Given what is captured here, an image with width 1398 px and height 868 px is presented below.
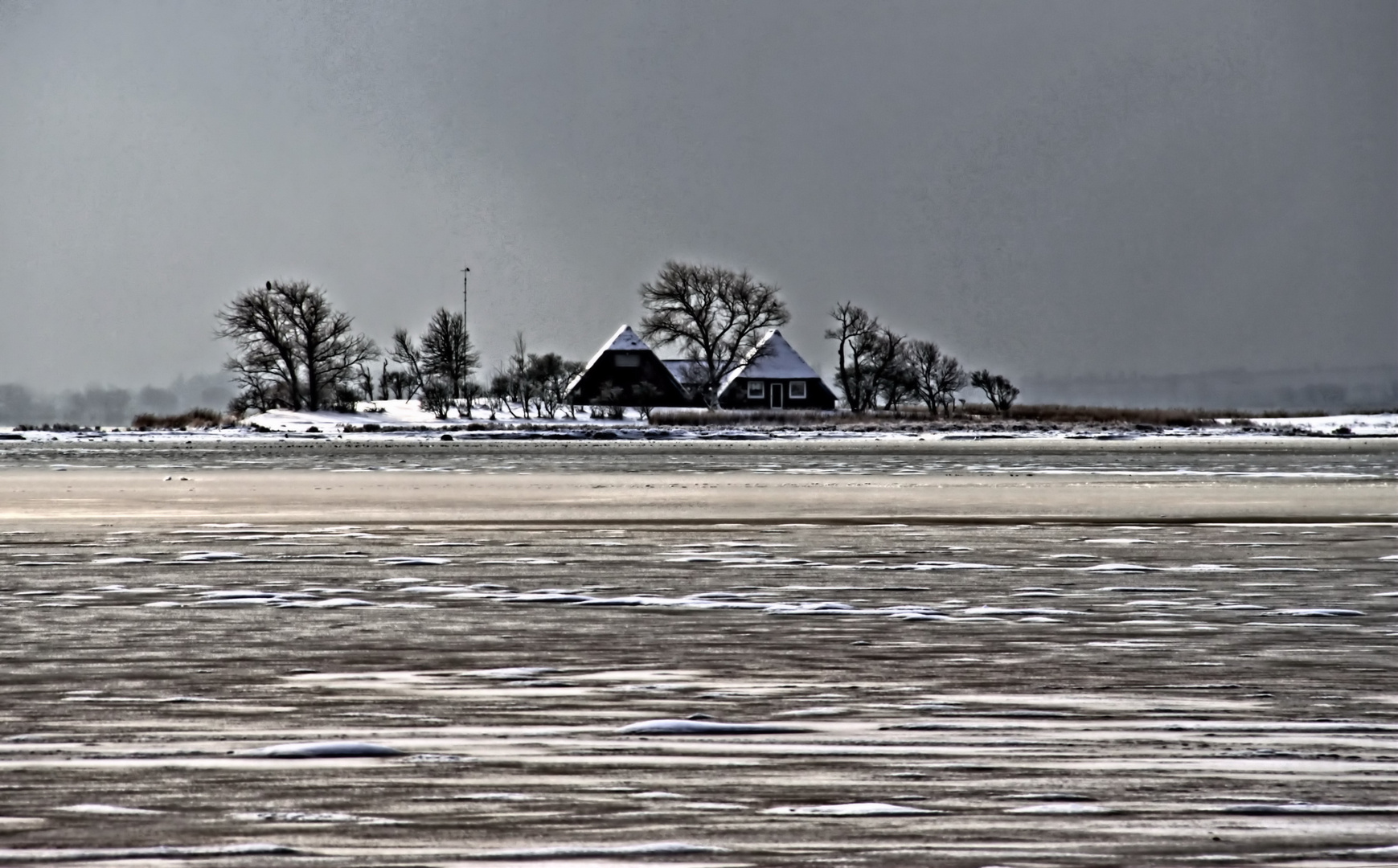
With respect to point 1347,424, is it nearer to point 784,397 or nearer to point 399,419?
point 784,397

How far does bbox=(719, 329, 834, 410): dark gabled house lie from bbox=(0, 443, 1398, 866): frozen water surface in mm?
89852

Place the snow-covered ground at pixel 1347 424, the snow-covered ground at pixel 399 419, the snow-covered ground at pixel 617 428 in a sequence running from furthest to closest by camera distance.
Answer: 1. the snow-covered ground at pixel 399 419
2. the snow-covered ground at pixel 1347 424
3. the snow-covered ground at pixel 617 428

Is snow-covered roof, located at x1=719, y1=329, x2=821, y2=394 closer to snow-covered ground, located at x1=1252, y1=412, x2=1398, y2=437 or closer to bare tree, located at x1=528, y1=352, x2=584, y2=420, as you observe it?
bare tree, located at x1=528, y1=352, x2=584, y2=420

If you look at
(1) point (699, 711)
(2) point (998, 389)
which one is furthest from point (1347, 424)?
(1) point (699, 711)

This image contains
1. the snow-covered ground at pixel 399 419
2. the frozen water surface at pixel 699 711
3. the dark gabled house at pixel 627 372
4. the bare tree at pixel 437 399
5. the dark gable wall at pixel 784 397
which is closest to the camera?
the frozen water surface at pixel 699 711

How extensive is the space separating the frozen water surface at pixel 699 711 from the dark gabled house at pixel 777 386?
89.9 metres

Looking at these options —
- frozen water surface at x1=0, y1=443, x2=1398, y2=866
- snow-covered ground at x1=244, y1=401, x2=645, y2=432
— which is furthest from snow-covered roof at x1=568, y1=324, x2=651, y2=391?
frozen water surface at x1=0, y1=443, x2=1398, y2=866

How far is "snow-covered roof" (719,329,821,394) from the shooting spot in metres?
101

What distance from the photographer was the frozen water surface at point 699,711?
451cm

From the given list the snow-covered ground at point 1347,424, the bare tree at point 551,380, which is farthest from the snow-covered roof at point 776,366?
the snow-covered ground at point 1347,424

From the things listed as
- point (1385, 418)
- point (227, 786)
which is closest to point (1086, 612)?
point (227, 786)

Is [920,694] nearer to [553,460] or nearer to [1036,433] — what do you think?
[553,460]

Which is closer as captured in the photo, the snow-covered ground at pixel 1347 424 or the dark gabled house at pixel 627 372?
the snow-covered ground at pixel 1347 424

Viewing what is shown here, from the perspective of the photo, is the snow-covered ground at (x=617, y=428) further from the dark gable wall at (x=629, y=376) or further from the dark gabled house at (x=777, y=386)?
the dark gabled house at (x=777, y=386)
